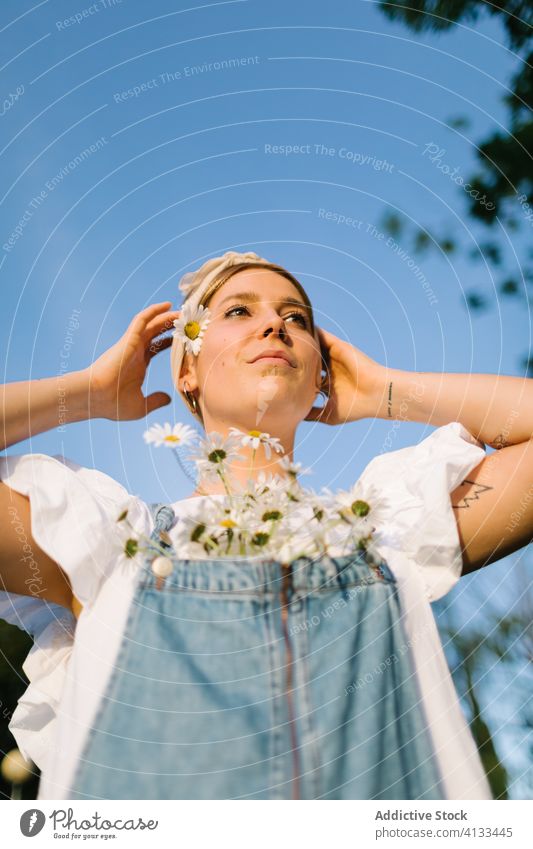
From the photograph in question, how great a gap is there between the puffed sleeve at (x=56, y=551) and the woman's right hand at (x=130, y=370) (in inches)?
4.4

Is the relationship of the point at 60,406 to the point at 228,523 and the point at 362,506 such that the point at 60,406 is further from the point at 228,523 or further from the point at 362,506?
the point at 362,506

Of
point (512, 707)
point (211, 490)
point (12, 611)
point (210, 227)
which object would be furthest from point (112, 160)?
point (512, 707)

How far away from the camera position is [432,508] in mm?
745

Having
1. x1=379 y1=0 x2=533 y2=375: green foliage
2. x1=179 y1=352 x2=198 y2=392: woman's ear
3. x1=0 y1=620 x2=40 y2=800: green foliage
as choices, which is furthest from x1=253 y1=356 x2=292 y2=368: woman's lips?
x1=0 y1=620 x2=40 y2=800: green foliage

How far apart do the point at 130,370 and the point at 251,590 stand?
0.33 metres

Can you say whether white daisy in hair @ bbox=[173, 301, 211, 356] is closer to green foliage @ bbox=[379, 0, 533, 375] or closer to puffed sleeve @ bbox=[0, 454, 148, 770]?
puffed sleeve @ bbox=[0, 454, 148, 770]

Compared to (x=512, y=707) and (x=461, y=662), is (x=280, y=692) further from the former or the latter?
(x=461, y=662)

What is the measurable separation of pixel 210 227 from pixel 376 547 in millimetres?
493

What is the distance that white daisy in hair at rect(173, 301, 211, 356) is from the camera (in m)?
0.87

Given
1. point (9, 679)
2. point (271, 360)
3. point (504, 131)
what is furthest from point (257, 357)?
point (9, 679)

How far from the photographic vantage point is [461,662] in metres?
1.25

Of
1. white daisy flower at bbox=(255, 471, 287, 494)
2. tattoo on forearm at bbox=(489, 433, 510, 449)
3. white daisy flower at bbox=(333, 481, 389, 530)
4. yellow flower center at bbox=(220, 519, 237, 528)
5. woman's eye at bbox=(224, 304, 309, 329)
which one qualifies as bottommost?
yellow flower center at bbox=(220, 519, 237, 528)

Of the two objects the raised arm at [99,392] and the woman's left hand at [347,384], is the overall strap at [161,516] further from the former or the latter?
the woman's left hand at [347,384]

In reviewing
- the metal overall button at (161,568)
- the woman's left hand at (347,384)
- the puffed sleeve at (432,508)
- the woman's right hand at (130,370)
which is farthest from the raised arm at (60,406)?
the puffed sleeve at (432,508)
